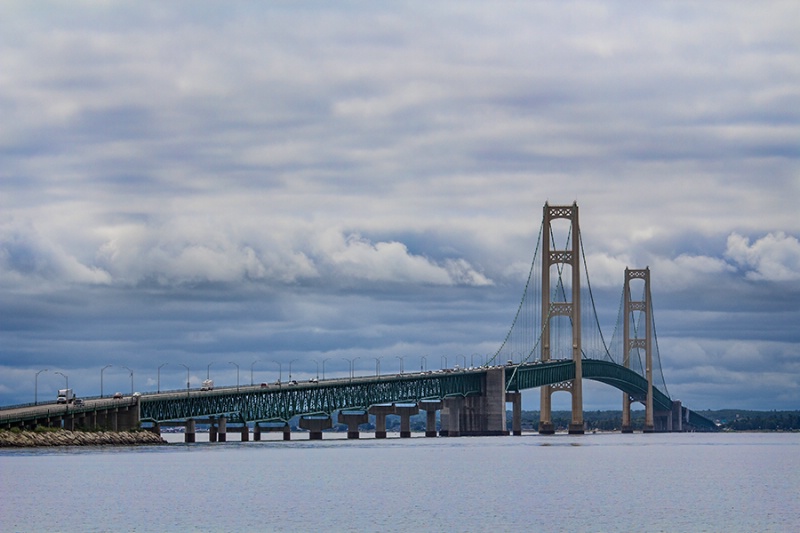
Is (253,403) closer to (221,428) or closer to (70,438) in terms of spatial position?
(221,428)

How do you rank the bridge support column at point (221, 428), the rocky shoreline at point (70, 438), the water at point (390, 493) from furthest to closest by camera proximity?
1. the bridge support column at point (221, 428)
2. the rocky shoreline at point (70, 438)
3. the water at point (390, 493)

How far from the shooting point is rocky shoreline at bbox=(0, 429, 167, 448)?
4995 inches

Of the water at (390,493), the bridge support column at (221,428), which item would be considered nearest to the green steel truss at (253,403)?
the bridge support column at (221,428)

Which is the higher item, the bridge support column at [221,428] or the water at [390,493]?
the bridge support column at [221,428]

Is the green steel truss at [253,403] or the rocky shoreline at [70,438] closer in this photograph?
the rocky shoreline at [70,438]

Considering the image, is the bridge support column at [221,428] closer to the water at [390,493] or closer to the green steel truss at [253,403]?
the green steel truss at [253,403]

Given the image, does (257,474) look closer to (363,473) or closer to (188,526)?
(363,473)

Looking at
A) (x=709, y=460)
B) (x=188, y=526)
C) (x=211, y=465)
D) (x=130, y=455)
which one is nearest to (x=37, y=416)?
(x=130, y=455)

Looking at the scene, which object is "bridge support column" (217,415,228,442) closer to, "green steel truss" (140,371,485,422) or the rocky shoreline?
"green steel truss" (140,371,485,422)

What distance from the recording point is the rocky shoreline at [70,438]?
127 metres

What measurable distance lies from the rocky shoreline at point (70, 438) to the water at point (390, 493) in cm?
138

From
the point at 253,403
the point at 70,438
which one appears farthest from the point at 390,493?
the point at 253,403

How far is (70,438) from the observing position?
134500 mm

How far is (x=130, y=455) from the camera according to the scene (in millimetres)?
129625
